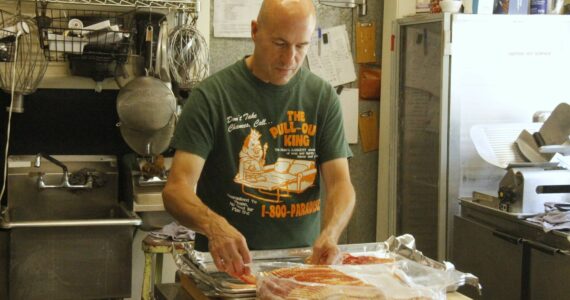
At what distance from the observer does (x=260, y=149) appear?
1927 millimetres

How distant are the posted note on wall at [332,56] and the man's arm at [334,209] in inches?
73.4

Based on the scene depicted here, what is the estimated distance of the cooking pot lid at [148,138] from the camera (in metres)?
3.15

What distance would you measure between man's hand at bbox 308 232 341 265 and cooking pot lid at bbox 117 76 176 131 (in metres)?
1.53

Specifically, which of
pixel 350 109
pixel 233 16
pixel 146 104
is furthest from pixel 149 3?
pixel 350 109

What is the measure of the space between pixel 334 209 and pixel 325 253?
0.25m

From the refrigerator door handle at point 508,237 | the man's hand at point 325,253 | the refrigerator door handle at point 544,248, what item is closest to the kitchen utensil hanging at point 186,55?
the refrigerator door handle at point 508,237

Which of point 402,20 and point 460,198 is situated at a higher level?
point 402,20

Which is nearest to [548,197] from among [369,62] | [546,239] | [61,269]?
[546,239]

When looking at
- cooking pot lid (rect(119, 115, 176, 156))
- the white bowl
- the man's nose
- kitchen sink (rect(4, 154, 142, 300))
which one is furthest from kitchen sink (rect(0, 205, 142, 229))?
the white bowl

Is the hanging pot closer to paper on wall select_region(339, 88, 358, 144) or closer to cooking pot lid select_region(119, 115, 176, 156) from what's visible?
cooking pot lid select_region(119, 115, 176, 156)

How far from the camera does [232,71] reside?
79.1 inches

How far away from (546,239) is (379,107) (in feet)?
4.57

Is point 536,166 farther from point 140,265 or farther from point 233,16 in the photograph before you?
point 140,265

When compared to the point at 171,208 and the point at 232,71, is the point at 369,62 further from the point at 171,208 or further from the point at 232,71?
the point at 171,208
